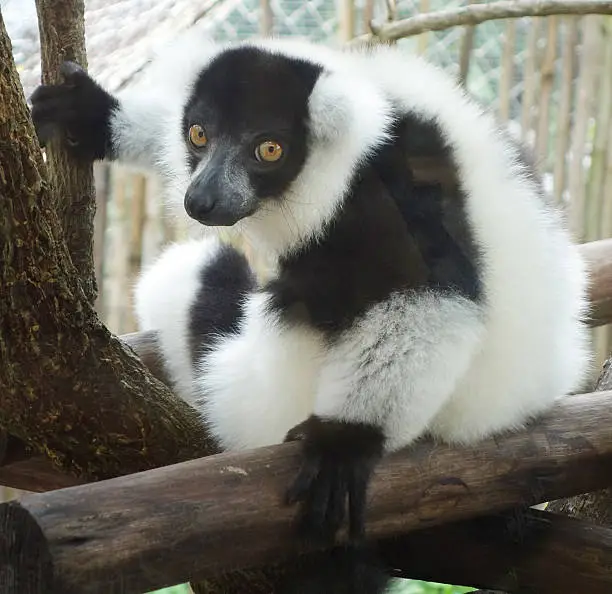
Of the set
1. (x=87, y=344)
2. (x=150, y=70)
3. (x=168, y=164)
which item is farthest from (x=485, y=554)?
(x=150, y=70)

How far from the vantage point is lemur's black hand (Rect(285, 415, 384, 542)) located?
1408 millimetres

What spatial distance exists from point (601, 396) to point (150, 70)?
1.16m

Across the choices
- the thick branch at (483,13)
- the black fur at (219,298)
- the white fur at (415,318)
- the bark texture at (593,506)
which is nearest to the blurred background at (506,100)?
the thick branch at (483,13)

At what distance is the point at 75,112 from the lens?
1824 mm

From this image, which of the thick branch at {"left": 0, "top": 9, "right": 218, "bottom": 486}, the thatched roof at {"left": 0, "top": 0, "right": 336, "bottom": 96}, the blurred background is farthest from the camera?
the blurred background

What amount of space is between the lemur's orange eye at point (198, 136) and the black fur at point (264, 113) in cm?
3

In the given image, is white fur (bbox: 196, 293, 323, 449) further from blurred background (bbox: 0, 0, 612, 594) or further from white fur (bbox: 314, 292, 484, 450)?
blurred background (bbox: 0, 0, 612, 594)

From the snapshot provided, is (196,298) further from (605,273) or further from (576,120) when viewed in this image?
(576,120)

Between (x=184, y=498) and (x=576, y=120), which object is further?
(x=576, y=120)

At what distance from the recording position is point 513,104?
3.29 meters

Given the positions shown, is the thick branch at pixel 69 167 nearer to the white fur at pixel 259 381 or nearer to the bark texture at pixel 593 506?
the white fur at pixel 259 381

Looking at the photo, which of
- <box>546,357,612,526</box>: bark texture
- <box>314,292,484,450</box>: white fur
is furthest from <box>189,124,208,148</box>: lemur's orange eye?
<box>546,357,612,526</box>: bark texture

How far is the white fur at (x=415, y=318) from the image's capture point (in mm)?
1539

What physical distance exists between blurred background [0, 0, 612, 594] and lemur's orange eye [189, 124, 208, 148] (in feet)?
4.21
